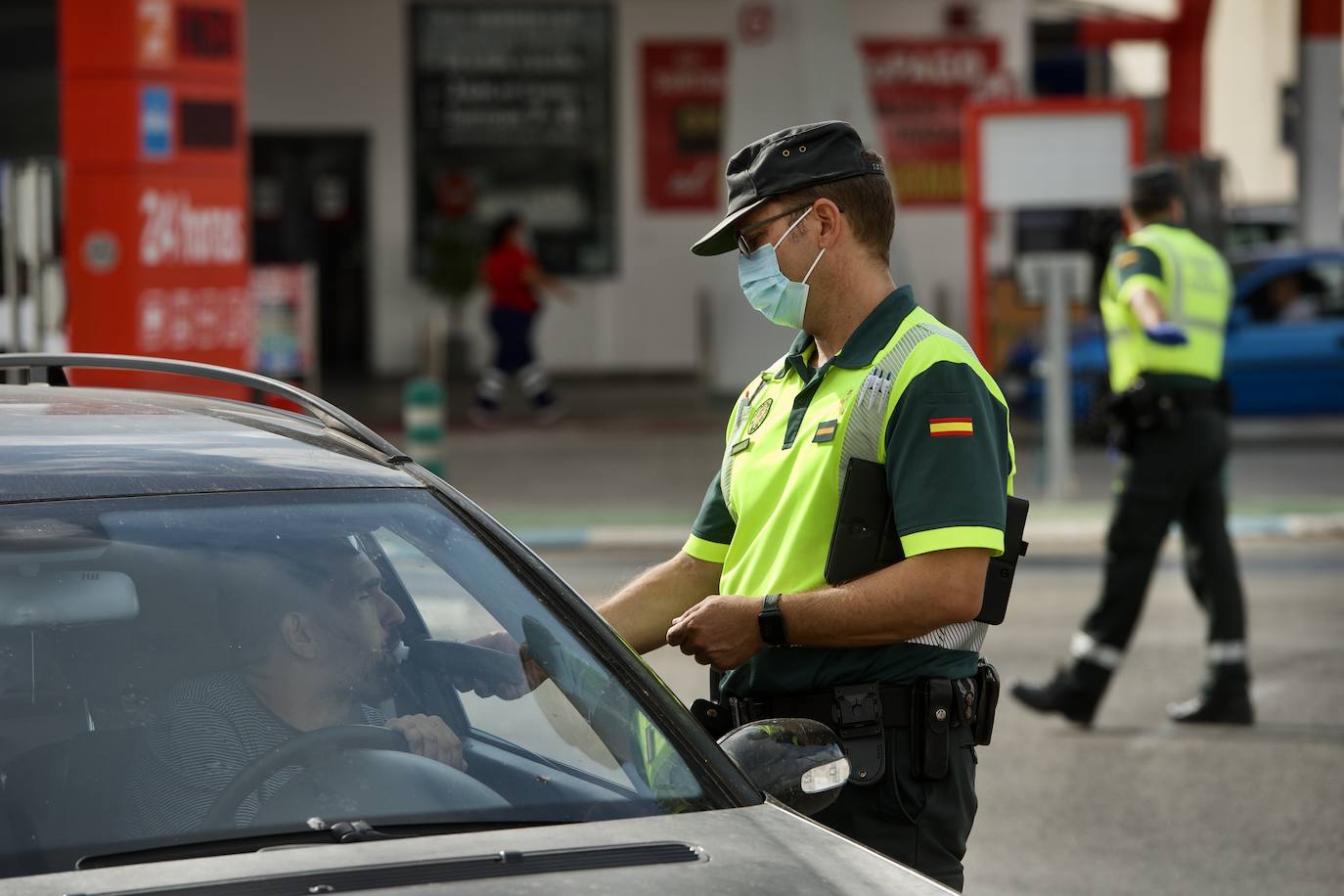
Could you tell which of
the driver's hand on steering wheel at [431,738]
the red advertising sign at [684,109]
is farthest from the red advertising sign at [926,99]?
the driver's hand on steering wheel at [431,738]

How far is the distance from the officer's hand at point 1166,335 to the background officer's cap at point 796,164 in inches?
161

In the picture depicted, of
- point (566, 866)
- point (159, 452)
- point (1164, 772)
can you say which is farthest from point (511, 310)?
point (566, 866)

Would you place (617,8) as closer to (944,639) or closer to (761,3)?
(761,3)

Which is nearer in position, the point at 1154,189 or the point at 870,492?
the point at 870,492

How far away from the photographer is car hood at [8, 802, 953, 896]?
2.52 meters

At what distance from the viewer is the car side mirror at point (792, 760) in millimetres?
3043

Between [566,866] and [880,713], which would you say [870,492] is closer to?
[880,713]

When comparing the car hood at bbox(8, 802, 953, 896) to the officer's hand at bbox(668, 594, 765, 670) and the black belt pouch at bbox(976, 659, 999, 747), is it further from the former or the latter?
the black belt pouch at bbox(976, 659, 999, 747)

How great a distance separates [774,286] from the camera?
11.7 ft

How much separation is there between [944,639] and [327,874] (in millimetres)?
1319

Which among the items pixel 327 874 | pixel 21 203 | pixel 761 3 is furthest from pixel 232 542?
pixel 761 3

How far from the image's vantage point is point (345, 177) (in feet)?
81.2

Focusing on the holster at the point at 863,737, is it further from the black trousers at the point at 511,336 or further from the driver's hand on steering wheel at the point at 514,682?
the black trousers at the point at 511,336

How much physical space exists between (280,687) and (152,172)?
10.1 metres
